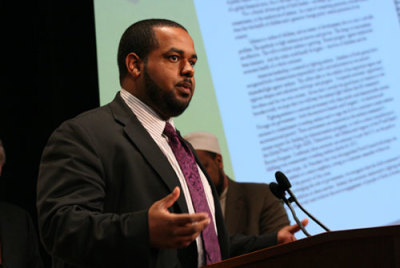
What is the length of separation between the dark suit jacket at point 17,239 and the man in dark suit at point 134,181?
1217 millimetres

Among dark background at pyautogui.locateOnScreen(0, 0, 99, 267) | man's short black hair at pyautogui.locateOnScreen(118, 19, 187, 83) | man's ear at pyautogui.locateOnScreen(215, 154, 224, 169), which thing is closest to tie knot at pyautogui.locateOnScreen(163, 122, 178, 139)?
man's short black hair at pyautogui.locateOnScreen(118, 19, 187, 83)

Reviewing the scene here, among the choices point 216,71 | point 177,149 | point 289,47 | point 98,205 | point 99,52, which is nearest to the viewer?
point 98,205

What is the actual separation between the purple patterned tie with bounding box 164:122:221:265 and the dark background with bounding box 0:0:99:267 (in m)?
1.68

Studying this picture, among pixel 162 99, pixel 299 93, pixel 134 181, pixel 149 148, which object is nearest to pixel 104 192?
pixel 134 181

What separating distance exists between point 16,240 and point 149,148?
59.2 inches

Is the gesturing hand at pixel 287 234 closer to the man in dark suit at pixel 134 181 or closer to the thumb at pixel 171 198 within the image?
the man in dark suit at pixel 134 181

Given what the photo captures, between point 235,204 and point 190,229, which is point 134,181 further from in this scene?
point 235,204

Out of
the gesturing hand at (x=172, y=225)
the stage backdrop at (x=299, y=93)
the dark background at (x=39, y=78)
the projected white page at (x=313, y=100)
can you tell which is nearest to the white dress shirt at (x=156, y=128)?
the gesturing hand at (x=172, y=225)

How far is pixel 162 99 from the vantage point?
196 centimetres

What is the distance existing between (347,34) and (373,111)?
616 millimetres

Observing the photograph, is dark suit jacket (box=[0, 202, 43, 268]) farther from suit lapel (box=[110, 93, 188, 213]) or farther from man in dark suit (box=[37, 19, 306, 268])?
suit lapel (box=[110, 93, 188, 213])

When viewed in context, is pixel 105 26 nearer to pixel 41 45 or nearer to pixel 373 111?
pixel 41 45

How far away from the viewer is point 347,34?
13.4 feet

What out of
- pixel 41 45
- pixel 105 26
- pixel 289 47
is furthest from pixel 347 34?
pixel 41 45
